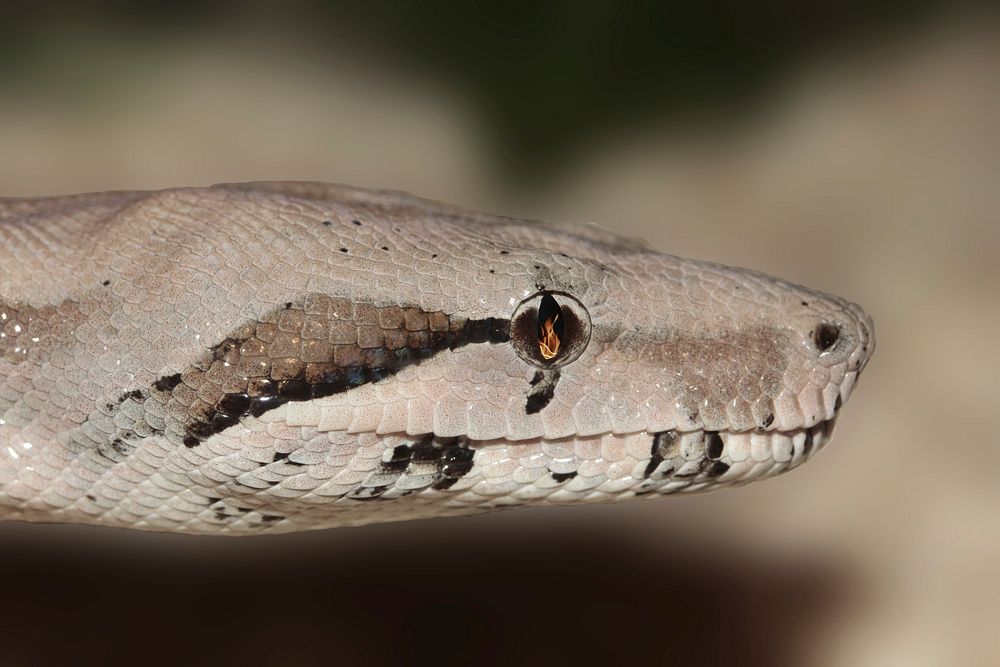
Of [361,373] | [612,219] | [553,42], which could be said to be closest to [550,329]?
[361,373]

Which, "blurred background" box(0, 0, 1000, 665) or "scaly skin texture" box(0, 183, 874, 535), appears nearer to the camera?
"scaly skin texture" box(0, 183, 874, 535)

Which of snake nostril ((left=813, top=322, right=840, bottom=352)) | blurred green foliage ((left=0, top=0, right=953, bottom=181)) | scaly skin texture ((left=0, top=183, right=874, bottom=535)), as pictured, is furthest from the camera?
blurred green foliage ((left=0, top=0, right=953, bottom=181))

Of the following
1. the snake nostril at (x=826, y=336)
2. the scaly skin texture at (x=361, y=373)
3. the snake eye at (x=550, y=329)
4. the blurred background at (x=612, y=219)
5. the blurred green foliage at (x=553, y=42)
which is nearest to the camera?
the scaly skin texture at (x=361, y=373)

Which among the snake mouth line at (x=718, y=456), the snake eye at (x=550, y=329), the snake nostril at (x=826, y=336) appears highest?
the snake nostril at (x=826, y=336)

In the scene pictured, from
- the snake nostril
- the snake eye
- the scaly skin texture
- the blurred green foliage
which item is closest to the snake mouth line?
the scaly skin texture

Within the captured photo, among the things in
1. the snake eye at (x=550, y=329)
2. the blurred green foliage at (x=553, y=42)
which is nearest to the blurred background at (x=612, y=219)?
the blurred green foliage at (x=553, y=42)

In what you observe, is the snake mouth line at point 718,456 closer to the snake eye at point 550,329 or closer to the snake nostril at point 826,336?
the snake nostril at point 826,336

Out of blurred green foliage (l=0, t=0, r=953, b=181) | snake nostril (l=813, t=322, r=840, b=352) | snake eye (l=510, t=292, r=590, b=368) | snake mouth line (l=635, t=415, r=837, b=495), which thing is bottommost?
snake mouth line (l=635, t=415, r=837, b=495)

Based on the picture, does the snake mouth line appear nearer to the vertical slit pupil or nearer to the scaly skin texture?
the scaly skin texture

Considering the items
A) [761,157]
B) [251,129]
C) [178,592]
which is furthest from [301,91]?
[178,592]
